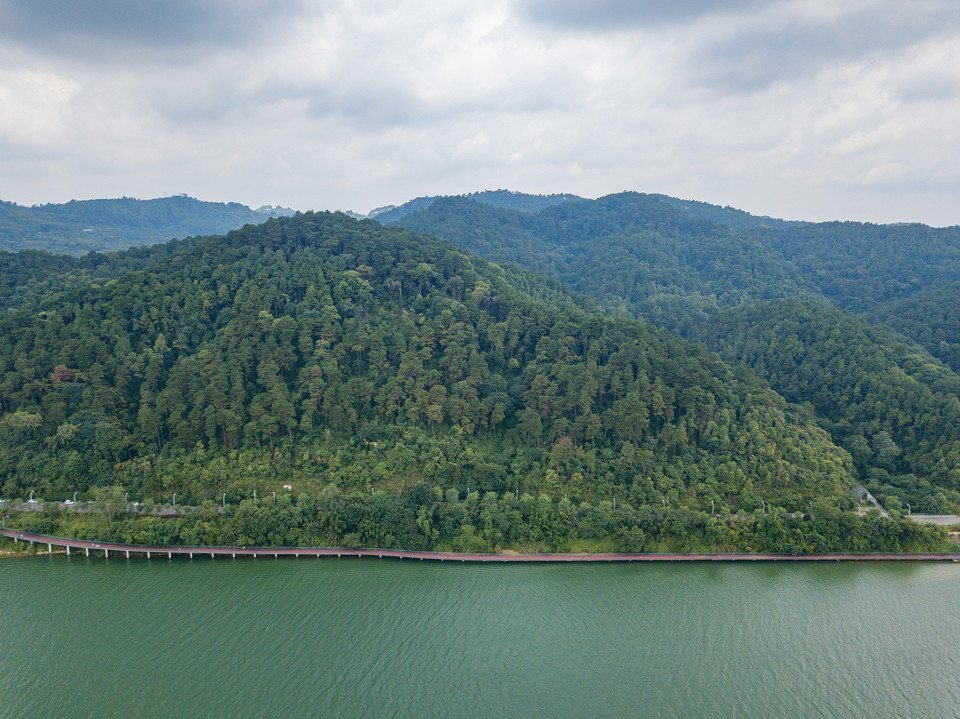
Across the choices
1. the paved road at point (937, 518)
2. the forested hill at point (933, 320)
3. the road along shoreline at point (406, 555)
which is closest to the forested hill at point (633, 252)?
the forested hill at point (933, 320)

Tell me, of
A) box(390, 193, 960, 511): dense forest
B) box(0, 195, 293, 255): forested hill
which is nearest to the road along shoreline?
box(390, 193, 960, 511): dense forest

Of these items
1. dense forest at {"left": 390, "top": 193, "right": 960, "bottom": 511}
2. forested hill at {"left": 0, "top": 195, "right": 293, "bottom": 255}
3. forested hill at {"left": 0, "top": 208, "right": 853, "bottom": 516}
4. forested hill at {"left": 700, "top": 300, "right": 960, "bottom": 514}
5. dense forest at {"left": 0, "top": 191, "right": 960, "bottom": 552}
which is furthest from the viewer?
forested hill at {"left": 0, "top": 195, "right": 293, "bottom": 255}

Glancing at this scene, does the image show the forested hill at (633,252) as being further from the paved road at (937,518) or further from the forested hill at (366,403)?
the paved road at (937,518)

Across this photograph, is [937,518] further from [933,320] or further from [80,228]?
[80,228]

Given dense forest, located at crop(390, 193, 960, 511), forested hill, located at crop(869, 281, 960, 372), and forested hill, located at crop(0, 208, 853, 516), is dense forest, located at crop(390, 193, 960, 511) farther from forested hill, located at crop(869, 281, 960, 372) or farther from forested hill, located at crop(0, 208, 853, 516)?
forested hill, located at crop(0, 208, 853, 516)

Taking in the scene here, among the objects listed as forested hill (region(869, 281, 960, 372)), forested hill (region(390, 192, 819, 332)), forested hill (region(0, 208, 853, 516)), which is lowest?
forested hill (region(0, 208, 853, 516))

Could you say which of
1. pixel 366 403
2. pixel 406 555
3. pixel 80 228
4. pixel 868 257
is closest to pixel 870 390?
pixel 406 555

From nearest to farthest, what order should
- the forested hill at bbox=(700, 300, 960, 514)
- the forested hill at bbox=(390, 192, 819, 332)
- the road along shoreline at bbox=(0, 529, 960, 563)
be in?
the road along shoreline at bbox=(0, 529, 960, 563)
the forested hill at bbox=(700, 300, 960, 514)
the forested hill at bbox=(390, 192, 819, 332)
